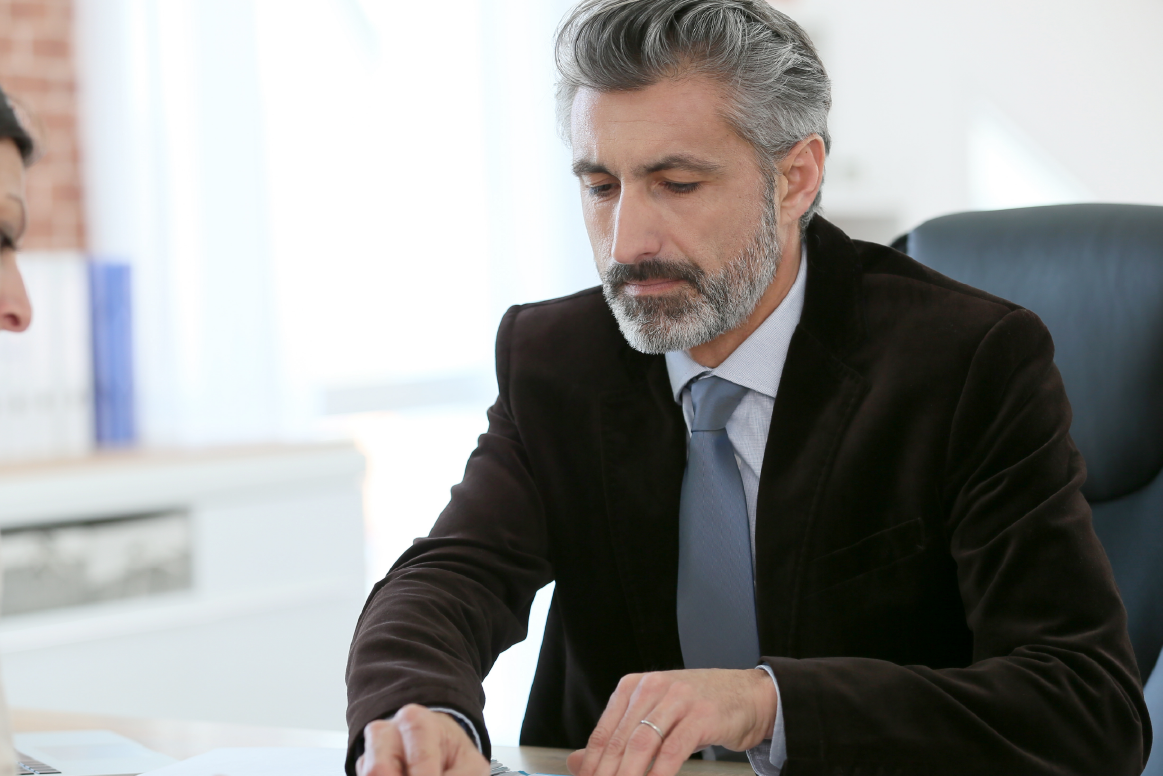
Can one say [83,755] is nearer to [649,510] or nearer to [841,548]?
[649,510]

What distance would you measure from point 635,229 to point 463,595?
1.32 feet

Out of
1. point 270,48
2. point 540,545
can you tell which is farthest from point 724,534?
point 270,48

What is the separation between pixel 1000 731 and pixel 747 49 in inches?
26.9

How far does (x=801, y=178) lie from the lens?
4.14 feet

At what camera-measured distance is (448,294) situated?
Answer: 2.91 m

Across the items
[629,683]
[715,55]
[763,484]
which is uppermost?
[715,55]

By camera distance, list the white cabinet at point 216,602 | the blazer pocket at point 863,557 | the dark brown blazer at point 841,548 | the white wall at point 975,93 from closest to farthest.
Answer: the dark brown blazer at point 841,548, the blazer pocket at point 863,557, the white cabinet at point 216,602, the white wall at point 975,93

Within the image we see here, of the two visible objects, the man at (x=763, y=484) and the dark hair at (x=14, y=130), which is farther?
the man at (x=763, y=484)

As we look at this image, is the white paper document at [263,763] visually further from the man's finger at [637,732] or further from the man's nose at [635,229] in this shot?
the man's nose at [635,229]

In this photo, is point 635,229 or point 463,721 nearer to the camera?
point 463,721

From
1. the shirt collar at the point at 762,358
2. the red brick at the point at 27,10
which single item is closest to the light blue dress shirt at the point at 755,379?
the shirt collar at the point at 762,358

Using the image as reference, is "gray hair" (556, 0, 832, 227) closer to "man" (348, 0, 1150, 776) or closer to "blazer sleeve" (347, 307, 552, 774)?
"man" (348, 0, 1150, 776)

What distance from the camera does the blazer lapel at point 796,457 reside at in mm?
1135

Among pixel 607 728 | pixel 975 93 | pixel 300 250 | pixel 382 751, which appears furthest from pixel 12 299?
pixel 975 93
